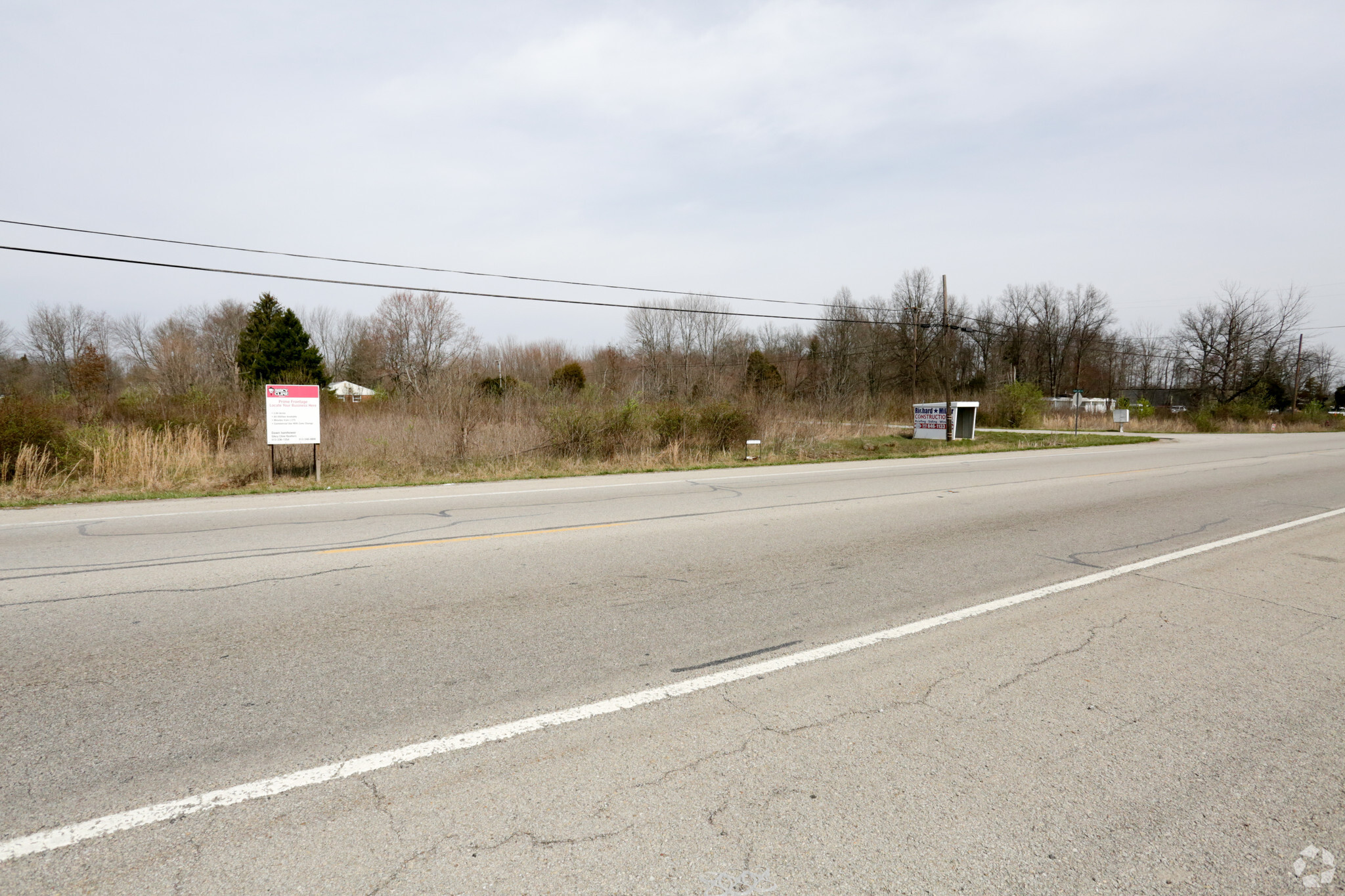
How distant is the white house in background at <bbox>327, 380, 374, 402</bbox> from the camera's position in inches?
1012

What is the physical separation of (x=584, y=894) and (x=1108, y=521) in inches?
357

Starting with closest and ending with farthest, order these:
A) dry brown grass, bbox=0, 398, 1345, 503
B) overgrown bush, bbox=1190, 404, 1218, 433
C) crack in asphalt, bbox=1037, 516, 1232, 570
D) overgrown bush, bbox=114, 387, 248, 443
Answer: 1. crack in asphalt, bbox=1037, 516, 1232, 570
2. dry brown grass, bbox=0, 398, 1345, 503
3. overgrown bush, bbox=114, 387, 248, 443
4. overgrown bush, bbox=1190, 404, 1218, 433

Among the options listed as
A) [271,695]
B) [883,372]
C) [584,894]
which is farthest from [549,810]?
[883,372]

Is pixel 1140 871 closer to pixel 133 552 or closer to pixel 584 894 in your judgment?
pixel 584 894

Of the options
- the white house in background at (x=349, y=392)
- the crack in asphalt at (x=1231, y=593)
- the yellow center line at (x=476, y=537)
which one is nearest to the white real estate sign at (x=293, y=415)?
the yellow center line at (x=476, y=537)

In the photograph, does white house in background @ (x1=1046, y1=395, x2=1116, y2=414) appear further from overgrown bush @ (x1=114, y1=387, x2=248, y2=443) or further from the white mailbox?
overgrown bush @ (x1=114, y1=387, x2=248, y2=443)

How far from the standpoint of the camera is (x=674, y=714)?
11.8 ft

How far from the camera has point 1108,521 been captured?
9117 millimetres

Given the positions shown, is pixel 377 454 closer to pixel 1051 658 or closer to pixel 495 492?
pixel 495 492

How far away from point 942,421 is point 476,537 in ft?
84.7

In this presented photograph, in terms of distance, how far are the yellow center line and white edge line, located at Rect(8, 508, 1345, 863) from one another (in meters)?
4.43

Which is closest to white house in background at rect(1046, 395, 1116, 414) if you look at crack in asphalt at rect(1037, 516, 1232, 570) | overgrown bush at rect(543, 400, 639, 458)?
overgrown bush at rect(543, 400, 639, 458)

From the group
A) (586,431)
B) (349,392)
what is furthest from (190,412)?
(349,392)

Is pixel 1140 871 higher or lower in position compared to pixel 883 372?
lower
